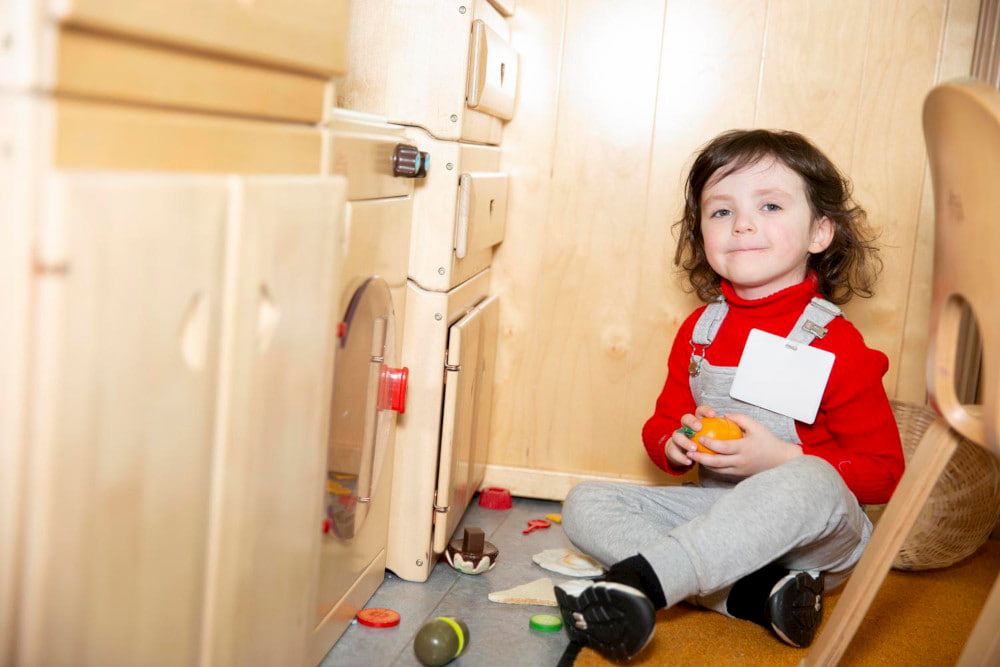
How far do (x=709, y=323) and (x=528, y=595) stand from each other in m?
0.50

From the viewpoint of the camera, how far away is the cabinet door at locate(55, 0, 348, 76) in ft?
1.89

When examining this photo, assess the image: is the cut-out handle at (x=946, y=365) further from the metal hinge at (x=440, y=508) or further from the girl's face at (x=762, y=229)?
the metal hinge at (x=440, y=508)

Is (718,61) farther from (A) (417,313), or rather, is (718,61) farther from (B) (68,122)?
(B) (68,122)

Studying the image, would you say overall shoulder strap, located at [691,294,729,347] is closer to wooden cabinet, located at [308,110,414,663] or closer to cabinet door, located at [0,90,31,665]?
wooden cabinet, located at [308,110,414,663]

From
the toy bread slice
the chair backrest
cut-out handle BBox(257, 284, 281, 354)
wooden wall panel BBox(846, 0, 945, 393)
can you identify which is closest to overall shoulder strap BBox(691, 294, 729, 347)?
wooden wall panel BBox(846, 0, 945, 393)

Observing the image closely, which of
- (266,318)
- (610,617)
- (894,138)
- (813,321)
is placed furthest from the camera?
(894,138)

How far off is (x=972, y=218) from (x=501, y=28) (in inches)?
38.7

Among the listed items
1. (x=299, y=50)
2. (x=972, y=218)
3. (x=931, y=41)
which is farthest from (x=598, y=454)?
(x=299, y=50)

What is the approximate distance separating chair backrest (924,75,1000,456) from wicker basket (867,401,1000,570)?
2.14ft

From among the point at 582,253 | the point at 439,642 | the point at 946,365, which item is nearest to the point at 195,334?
the point at 439,642

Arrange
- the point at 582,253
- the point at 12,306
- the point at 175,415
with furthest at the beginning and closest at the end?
the point at 582,253, the point at 175,415, the point at 12,306

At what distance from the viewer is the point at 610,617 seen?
1.13 m

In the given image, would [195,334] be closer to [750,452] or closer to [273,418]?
[273,418]

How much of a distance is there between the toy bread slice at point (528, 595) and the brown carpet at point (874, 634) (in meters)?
0.15
